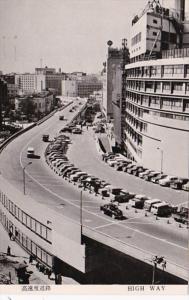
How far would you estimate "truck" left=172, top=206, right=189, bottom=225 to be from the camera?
10133 mm

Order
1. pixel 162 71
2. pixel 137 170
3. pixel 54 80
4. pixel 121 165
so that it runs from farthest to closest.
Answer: pixel 54 80
pixel 121 165
pixel 162 71
pixel 137 170

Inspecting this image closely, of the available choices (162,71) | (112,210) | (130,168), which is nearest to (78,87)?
(162,71)

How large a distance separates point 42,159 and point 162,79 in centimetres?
572

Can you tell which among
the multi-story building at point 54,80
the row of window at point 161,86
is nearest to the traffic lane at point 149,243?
the row of window at point 161,86

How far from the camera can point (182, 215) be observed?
10.4m

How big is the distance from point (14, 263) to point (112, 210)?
9.79 ft

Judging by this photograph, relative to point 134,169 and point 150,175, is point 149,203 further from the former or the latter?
point 134,169

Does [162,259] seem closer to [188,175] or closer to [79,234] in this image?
[79,234]

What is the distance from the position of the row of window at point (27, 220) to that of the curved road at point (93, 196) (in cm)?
55

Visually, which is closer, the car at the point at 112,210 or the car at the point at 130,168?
the car at the point at 112,210

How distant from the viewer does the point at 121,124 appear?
2222 cm

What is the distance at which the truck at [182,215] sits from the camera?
10133 mm

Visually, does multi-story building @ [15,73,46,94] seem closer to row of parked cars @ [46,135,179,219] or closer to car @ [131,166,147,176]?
row of parked cars @ [46,135,179,219]

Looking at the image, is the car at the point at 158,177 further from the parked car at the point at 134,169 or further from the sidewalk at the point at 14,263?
the sidewalk at the point at 14,263
